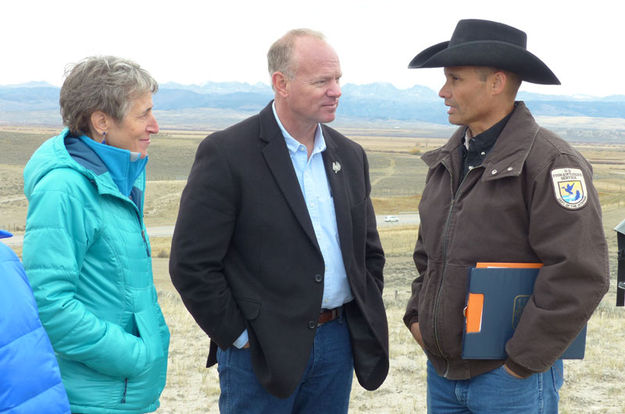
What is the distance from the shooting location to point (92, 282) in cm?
242

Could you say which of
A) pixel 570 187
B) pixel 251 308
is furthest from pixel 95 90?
pixel 570 187

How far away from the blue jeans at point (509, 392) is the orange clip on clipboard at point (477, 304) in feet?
0.70

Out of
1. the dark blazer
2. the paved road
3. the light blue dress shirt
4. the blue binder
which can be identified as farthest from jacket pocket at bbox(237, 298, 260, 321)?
the paved road

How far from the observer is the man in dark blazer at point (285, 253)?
271 cm

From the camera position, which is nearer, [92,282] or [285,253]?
[92,282]

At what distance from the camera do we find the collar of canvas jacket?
2.38 meters

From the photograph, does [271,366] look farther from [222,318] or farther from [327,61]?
[327,61]

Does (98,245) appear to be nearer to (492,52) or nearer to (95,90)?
(95,90)

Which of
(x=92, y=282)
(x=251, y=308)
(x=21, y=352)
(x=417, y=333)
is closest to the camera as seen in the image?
(x=21, y=352)

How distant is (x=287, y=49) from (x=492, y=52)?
2.80 feet

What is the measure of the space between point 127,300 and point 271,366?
0.64m

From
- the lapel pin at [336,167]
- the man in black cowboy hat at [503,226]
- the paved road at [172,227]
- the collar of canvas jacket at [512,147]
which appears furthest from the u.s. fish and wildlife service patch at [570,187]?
the paved road at [172,227]

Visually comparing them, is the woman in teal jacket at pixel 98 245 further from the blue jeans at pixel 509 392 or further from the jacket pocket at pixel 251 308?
the blue jeans at pixel 509 392

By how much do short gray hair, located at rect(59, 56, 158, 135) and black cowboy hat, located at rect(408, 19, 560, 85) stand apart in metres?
1.21
